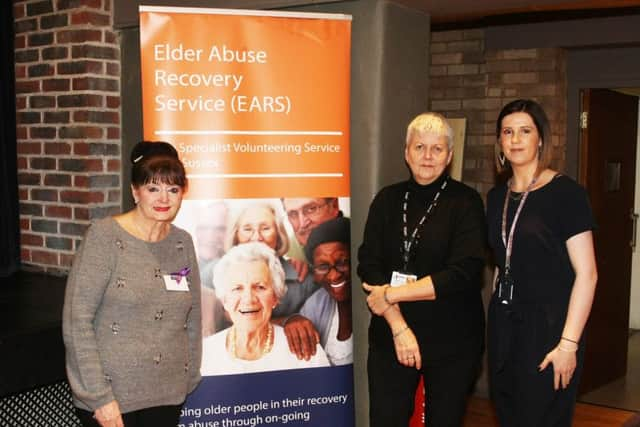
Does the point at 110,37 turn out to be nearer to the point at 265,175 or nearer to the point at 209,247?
the point at 265,175

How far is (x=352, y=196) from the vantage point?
3139 mm

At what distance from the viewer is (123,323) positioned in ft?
6.71

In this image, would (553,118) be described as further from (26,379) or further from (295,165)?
(26,379)

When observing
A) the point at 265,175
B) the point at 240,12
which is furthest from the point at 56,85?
the point at 265,175

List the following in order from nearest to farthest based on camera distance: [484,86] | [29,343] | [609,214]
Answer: [29,343] < [484,86] < [609,214]

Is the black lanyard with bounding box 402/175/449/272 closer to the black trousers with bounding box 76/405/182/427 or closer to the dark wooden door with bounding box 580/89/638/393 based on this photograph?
the black trousers with bounding box 76/405/182/427

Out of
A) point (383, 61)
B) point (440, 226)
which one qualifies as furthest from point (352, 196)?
point (440, 226)

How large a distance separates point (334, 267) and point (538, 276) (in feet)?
3.02

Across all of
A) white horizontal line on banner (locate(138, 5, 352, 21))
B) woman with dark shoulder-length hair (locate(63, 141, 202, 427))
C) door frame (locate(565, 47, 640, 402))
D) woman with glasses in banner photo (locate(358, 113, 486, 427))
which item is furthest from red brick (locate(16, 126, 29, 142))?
door frame (locate(565, 47, 640, 402))

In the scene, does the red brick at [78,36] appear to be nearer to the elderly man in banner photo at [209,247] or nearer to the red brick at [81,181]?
the red brick at [81,181]

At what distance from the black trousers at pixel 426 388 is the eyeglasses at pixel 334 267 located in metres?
0.51

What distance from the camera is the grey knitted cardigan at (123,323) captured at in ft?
6.51

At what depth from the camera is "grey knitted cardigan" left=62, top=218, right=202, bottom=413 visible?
1.98 m

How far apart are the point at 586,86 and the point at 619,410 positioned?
1996 mm
